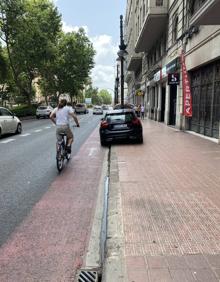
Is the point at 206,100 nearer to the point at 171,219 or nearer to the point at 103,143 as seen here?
the point at 103,143

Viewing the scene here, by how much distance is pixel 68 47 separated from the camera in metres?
63.4

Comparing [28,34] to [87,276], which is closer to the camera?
[87,276]

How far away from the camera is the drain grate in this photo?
377 centimetres

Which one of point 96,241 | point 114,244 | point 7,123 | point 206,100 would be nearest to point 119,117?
point 206,100

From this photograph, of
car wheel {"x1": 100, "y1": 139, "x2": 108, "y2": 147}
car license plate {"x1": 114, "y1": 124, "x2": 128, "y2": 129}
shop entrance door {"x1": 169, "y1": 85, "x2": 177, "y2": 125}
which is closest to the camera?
car license plate {"x1": 114, "y1": 124, "x2": 128, "y2": 129}

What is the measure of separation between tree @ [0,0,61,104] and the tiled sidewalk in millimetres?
31605

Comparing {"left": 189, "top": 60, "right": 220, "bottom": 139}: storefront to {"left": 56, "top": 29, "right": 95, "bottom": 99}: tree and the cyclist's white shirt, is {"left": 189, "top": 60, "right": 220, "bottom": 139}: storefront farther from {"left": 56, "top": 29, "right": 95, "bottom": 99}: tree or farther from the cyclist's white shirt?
{"left": 56, "top": 29, "right": 95, "bottom": 99}: tree

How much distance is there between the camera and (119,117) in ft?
51.1

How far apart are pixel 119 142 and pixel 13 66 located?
32.4 metres

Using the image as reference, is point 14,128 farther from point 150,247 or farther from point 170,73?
point 150,247

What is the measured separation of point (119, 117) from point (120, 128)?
50 cm

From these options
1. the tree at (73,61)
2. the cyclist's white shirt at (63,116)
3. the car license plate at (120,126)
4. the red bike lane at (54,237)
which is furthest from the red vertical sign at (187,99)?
the tree at (73,61)

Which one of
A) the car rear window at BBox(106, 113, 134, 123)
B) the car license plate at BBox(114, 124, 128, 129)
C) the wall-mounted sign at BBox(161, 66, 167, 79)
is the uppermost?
the wall-mounted sign at BBox(161, 66, 167, 79)

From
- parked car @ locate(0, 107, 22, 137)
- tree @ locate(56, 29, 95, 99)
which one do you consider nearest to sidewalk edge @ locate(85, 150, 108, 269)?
parked car @ locate(0, 107, 22, 137)
